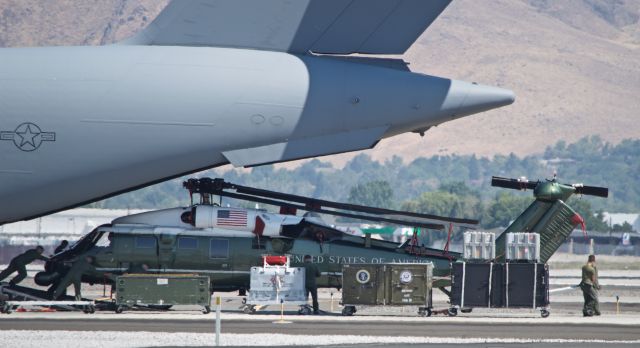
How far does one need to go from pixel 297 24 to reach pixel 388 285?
23.0 ft

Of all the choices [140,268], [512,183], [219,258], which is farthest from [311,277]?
[512,183]

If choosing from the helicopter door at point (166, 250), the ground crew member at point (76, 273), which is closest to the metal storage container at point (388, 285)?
the helicopter door at point (166, 250)

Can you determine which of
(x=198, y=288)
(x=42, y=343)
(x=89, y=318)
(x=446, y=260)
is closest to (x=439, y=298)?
(x=446, y=260)

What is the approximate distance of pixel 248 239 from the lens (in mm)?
33719

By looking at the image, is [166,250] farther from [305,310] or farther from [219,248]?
[305,310]

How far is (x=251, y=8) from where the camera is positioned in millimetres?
31922

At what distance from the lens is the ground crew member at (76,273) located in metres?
33.4

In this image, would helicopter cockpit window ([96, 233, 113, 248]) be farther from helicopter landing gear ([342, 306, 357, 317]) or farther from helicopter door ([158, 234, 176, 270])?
helicopter landing gear ([342, 306, 357, 317])

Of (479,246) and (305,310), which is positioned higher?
(479,246)

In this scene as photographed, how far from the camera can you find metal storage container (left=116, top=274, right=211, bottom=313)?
32.5m

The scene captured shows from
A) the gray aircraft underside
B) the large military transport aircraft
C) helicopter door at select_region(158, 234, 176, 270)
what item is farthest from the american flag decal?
the gray aircraft underside

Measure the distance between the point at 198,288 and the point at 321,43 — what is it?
22.8ft

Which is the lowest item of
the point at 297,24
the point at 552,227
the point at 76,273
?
the point at 76,273

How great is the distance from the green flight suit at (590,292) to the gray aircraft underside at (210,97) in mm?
4971
